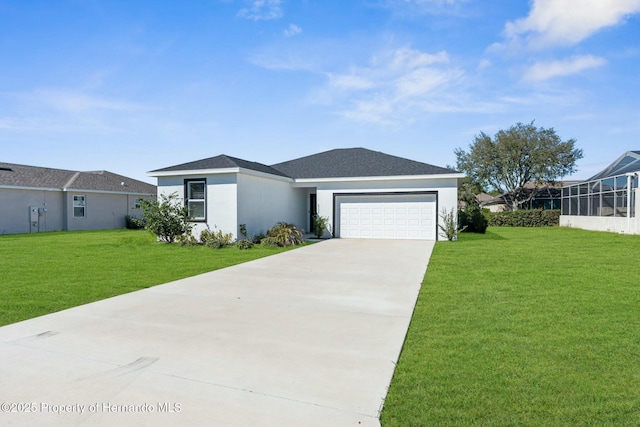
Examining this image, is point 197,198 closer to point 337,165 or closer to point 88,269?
point 88,269

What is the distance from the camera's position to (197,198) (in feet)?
49.7

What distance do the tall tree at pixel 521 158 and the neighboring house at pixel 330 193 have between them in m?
23.5

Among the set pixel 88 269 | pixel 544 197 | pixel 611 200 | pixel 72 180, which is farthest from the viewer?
pixel 544 197

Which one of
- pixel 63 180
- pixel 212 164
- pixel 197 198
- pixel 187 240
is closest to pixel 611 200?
pixel 212 164

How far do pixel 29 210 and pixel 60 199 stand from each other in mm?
1941

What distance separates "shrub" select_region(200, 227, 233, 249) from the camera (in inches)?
538

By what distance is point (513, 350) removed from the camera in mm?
3770

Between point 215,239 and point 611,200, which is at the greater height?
point 611,200

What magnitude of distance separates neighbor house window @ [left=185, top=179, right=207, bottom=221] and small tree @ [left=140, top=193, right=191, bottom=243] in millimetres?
420

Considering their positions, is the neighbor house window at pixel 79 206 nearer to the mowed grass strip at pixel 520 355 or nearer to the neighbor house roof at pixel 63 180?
the neighbor house roof at pixel 63 180

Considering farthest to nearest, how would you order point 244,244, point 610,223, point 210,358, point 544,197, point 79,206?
point 544,197 → point 79,206 → point 610,223 → point 244,244 → point 210,358

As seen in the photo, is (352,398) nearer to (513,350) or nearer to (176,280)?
(513,350)

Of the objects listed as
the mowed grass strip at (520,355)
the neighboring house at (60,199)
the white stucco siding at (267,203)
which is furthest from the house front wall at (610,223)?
the neighboring house at (60,199)

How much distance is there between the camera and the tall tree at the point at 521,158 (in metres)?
36.2
